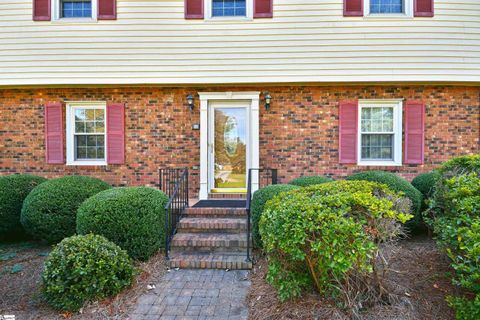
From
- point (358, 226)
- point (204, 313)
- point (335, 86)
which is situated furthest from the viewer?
point (335, 86)

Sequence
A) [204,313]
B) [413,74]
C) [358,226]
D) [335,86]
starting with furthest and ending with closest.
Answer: [335,86], [413,74], [204,313], [358,226]

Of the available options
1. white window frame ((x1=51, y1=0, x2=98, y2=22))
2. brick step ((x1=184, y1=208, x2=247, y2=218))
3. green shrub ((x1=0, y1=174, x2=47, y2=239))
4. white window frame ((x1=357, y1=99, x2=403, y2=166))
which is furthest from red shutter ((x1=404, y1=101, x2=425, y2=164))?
green shrub ((x1=0, y1=174, x2=47, y2=239))

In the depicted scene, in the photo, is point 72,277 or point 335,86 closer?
point 72,277

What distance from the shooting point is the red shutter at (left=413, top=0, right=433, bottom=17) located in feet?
19.5

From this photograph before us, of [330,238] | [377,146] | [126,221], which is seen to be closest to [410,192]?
[377,146]

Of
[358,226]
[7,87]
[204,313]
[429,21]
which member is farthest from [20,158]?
[429,21]

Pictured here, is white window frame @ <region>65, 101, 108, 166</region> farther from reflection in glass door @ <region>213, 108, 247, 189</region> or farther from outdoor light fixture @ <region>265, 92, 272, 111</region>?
outdoor light fixture @ <region>265, 92, 272, 111</region>

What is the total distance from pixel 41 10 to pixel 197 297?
690 cm

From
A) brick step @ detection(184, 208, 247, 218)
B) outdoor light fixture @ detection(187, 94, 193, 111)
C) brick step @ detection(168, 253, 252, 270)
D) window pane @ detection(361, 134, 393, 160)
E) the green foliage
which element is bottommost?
brick step @ detection(168, 253, 252, 270)

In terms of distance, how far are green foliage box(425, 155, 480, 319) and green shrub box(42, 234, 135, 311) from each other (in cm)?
342

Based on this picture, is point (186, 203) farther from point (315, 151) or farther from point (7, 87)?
point (7, 87)

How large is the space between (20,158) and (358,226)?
24.4 feet

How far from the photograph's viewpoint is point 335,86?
6.37m

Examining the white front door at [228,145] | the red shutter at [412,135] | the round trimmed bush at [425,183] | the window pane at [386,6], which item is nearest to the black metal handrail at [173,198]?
the white front door at [228,145]
